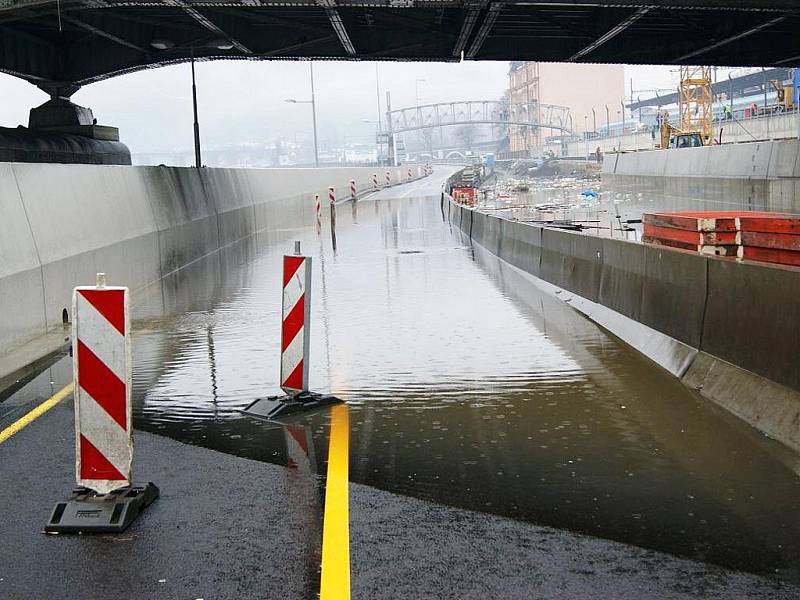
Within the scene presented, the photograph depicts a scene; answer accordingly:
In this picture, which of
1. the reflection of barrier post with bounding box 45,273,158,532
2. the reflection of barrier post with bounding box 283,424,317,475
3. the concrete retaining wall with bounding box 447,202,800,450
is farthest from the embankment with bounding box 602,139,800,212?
the reflection of barrier post with bounding box 45,273,158,532

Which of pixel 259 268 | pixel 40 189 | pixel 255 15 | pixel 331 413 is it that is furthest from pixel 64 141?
pixel 331 413

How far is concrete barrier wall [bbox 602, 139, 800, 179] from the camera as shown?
43.2 metres

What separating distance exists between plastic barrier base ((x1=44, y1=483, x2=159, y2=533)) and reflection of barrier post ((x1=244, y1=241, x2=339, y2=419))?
2.85 metres

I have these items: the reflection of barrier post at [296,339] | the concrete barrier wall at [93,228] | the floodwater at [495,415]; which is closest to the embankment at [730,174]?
the concrete barrier wall at [93,228]

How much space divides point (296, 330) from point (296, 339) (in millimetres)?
75

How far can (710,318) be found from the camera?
Answer: 1001 centimetres

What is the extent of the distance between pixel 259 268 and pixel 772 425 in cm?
1644

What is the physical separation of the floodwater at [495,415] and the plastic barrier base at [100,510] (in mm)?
1297

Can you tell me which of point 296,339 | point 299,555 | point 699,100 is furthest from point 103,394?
point 699,100

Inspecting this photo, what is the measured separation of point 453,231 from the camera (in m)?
35.8

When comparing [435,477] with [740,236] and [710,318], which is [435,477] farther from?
[740,236]

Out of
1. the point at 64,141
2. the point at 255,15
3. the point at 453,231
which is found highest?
the point at 255,15

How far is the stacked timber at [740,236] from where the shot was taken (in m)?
11.0

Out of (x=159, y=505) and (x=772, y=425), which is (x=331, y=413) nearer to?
(x=159, y=505)
